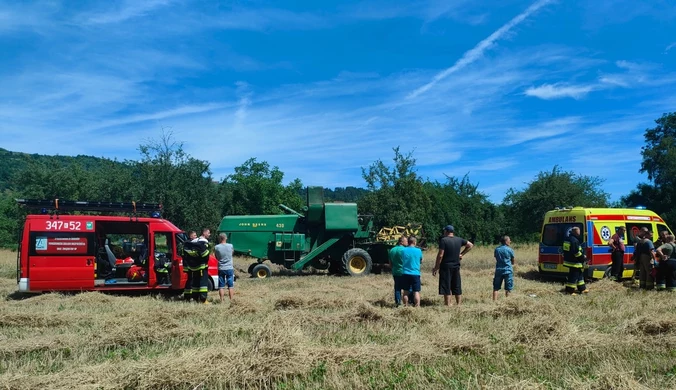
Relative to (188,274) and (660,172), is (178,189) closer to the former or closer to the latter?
(188,274)

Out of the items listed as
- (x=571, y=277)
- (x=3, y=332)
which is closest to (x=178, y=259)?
(x=3, y=332)

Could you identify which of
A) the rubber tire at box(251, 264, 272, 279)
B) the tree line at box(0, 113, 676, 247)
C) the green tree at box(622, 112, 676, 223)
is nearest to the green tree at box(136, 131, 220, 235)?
the tree line at box(0, 113, 676, 247)

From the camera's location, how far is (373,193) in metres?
31.7

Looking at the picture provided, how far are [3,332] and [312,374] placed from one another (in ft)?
16.5

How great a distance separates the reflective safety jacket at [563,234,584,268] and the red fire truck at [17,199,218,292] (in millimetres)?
7951

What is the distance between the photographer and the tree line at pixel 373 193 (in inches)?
1090

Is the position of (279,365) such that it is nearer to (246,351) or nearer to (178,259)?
(246,351)

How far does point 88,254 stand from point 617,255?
1320 centimetres

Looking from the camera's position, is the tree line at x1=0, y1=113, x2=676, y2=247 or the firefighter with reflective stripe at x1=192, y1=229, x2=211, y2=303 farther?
the tree line at x1=0, y1=113, x2=676, y2=247

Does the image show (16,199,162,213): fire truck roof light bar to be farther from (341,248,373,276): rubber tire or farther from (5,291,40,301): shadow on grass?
(341,248,373,276): rubber tire

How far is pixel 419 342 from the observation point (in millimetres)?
5664

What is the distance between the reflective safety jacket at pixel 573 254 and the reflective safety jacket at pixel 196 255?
7.80 m

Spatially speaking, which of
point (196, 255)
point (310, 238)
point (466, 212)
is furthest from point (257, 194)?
point (196, 255)

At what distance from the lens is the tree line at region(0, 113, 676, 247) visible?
90.8ft
